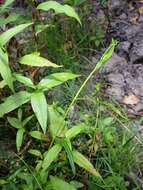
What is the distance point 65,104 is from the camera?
2549 millimetres

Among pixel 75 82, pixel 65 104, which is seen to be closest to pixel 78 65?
pixel 75 82

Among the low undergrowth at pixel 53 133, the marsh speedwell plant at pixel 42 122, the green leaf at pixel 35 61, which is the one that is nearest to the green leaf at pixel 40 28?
the low undergrowth at pixel 53 133

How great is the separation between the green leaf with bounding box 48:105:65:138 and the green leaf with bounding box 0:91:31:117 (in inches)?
6.7

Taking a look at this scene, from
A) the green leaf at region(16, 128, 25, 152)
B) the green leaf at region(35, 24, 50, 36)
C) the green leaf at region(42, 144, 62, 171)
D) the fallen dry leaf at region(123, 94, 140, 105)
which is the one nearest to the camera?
the green leaf at region(42, 144, 62, 171)

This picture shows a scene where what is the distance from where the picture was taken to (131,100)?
2756mm

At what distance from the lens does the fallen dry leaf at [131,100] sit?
2742 mm

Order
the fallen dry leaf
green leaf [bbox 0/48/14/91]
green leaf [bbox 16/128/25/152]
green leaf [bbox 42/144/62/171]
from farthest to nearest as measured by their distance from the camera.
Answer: the fallen dry leaf < green leaf [bbox 16/128/25/152] < green leaf [bbox 42/144/62/171] < green leaf [bbox 0/48/14/91]

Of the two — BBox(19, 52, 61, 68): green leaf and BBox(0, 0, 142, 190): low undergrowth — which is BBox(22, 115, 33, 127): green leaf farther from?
BBox(19, 52, 61, 68): green leaf

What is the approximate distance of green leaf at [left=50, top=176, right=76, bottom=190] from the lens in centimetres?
184

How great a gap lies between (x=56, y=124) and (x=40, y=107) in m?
0.19

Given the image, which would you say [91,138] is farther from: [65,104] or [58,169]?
[65,104]

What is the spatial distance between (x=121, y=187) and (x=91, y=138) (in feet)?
0.98

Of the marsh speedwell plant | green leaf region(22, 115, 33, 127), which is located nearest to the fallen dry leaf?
the marsh speedwell plant

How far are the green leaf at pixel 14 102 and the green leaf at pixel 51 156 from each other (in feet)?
0.82
